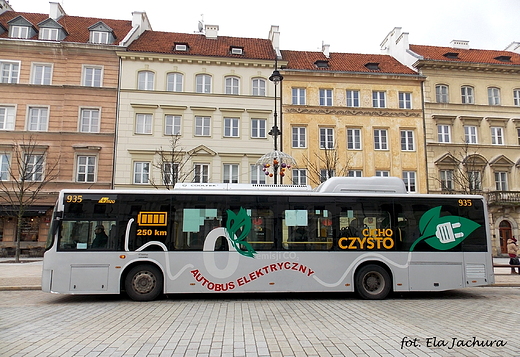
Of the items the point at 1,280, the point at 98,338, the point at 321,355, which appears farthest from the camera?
the point at 1,280

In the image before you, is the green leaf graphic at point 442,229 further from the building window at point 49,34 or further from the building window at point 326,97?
the building window at point 49,34

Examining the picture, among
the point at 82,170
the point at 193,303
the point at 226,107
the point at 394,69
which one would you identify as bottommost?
the point at 193,303

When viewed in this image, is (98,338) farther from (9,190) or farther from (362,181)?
(9,190)

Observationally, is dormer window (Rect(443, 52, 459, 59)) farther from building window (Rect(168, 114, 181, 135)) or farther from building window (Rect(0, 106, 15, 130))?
building window (Rect(0, 106, 15, 130))

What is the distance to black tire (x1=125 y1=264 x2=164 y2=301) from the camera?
10430 mm

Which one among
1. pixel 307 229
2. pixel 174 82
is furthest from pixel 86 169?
pixel 307 229

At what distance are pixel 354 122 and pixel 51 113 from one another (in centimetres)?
2268

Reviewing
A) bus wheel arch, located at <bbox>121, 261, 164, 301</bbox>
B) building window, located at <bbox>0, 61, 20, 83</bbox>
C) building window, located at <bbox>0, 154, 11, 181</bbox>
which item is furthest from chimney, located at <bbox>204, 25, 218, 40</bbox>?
bus wheel arch, located at <bbox>121, 261, 164, 301</bbox>

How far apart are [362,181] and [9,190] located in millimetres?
25289

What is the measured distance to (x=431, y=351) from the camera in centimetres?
579

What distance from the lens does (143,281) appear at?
10484 mm

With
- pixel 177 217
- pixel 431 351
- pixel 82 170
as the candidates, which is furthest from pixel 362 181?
pixel 82 170

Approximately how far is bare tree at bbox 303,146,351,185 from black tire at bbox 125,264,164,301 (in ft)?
64.6

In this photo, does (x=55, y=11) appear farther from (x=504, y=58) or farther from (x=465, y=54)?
(x=504, y=58)
